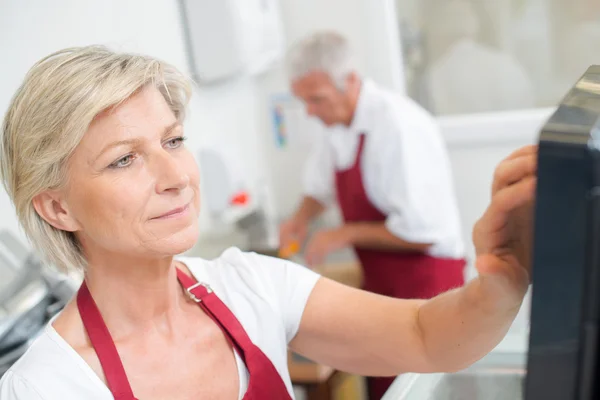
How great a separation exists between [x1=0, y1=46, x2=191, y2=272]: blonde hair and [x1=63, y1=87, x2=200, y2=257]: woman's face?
0.07 ft

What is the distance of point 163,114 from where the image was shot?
3.43ft

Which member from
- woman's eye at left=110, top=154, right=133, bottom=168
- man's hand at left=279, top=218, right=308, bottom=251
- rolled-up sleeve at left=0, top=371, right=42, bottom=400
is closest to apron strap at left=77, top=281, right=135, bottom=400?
rolled-up sleeve at left=0, top=371, right=42, bottom=400

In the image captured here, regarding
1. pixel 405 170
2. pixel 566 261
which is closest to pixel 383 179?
pixel 405 170

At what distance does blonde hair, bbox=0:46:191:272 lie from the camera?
3.16 ft

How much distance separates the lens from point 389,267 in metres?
2.40

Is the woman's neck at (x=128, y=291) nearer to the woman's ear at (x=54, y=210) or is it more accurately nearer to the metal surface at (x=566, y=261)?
the woman's ear at (x=54, y=210)

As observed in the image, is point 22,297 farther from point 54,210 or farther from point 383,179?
point 383,179

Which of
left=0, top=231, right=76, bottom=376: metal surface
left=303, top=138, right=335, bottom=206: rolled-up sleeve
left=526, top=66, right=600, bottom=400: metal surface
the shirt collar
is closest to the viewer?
left=526, top=66, right=600, bottom=400: metal surface

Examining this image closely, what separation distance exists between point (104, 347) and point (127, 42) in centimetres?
51

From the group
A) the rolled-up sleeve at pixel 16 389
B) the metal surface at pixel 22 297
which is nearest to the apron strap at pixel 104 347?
the rolled-up sleeve at pixel 16 389

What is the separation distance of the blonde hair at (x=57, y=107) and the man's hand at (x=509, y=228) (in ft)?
1.72

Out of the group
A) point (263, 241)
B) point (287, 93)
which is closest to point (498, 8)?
point (287, 93)

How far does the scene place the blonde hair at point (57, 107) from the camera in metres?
0.96

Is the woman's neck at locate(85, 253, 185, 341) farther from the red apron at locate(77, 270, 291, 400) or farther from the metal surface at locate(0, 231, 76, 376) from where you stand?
the metal surface at locate(0, 231, 76, 376)
